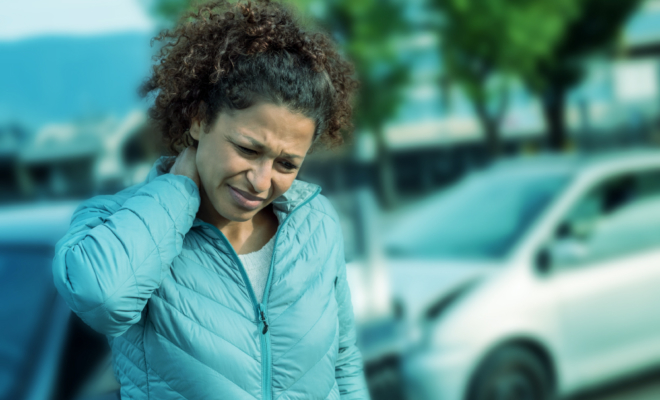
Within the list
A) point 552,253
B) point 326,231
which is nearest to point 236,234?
point 326,231

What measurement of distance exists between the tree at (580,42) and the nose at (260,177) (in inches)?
251

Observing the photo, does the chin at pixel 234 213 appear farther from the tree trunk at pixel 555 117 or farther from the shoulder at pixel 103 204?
the tree trunk at pixel 555 117

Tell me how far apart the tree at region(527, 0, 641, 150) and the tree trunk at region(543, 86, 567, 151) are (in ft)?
0.49

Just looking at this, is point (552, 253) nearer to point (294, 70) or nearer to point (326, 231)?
point (326, 231)

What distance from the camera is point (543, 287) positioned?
327cm

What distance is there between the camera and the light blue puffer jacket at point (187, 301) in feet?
3.21

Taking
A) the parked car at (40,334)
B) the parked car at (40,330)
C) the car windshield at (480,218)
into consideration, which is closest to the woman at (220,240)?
the parked car at (40,330)

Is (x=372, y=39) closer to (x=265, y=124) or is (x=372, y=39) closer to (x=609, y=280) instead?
(x=609, y=280)

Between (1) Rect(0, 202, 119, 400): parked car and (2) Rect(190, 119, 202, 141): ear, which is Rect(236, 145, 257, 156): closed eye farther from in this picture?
(1) Rect(0, 202, 119, 400): parked car

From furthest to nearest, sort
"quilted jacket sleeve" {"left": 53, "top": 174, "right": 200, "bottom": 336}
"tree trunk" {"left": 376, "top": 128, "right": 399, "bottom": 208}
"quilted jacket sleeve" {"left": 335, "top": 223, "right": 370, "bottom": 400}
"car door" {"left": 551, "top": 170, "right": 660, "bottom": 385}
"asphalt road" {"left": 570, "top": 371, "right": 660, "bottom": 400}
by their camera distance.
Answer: "tree trunk" {"left": 376, "top": 128, "right": 399, "bottom": 208} < "asphalt road" {"left": 570, "top": 371, "right": 660, "bottom": 400} < "car door" {"left": 551, "top": 170, "right": 660, "bottom": 385} < "quilted jacket sleeve" {"left": 335, "top": 223, "right": 370, "bottom": 400} < "quilted jacket sleeve" {"left": 53, "top": 174, "right": 200, "bottom": 336}

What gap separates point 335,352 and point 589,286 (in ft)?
8.09

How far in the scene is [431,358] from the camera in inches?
119

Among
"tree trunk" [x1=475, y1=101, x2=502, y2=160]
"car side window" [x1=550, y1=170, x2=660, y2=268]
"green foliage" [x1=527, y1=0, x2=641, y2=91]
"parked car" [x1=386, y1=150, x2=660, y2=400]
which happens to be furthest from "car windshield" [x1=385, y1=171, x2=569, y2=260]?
"tree trunk" [x1=475, y1=101, x2=502, y2=160]

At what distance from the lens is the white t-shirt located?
1162 mm
